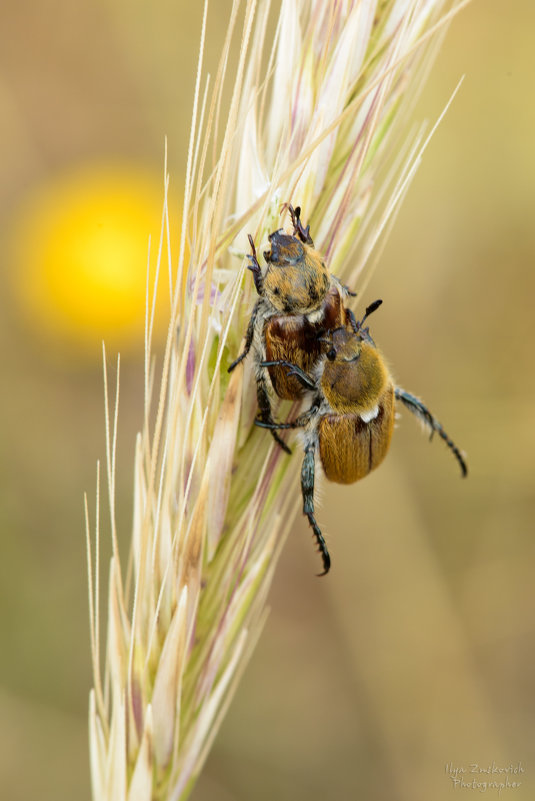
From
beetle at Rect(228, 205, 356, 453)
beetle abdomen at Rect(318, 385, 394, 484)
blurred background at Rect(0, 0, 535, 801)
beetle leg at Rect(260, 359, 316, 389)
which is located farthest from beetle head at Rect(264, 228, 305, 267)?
blurred background at Rect(0, 0, 535, 801)

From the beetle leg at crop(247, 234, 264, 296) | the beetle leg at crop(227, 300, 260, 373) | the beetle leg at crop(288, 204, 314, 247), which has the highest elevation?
the beetle leg at crop(288, 204, 314, 247)

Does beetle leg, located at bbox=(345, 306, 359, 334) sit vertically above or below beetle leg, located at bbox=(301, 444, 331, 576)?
above

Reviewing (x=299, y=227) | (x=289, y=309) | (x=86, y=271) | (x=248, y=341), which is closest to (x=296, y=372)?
(x=289, y=309)

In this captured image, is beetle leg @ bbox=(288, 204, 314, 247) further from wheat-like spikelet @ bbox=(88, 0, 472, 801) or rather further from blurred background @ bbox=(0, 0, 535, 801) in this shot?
blurred background @ bbox=(0, 0, 535, 801)

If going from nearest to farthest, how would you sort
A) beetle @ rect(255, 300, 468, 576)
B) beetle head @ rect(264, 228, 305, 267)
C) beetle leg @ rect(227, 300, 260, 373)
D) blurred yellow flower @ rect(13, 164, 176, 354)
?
1. beetle leg @ rect(227, 300, 260, 373)
2. beetle head @ rect(264, 228, 305, 267)
3. beetle @ rect(255, 300, 468, 576)
4. blurred yellow flower @ rect(13, 164, 176, 354)

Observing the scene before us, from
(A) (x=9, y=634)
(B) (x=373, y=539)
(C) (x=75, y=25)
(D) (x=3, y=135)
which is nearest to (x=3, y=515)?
(A) (x=9, y=634)

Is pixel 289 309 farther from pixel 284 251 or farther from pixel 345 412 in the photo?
pixel 345 412

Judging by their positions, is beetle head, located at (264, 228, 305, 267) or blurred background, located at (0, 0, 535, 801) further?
blurred background, located at (0, 0, 535, 801)

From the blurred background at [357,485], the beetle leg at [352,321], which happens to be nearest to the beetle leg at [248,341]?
the beetle leg at [352,321]

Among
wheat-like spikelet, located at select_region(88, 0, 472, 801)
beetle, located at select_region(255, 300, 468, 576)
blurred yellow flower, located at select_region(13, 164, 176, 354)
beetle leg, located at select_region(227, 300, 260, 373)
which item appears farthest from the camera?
blurred yellow flower, located at select_region(13, 164, 176, 354)
